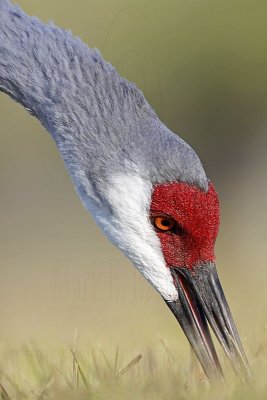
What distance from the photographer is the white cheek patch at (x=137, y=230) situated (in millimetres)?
5797

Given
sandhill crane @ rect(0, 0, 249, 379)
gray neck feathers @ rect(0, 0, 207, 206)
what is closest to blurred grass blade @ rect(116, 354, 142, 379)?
sandhill crane @ rect(0, 0, 249, 379)

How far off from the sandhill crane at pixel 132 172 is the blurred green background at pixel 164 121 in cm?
422

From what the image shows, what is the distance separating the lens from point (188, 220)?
5656 millimetres

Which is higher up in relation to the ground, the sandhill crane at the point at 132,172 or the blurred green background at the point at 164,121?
the blurred green background at the point at 164,121

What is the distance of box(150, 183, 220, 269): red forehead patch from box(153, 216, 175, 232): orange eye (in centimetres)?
3

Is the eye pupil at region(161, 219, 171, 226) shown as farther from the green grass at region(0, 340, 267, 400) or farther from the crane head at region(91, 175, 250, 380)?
the green grass at region(0, 340, 267, 400)

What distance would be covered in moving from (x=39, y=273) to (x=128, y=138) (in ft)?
18.9

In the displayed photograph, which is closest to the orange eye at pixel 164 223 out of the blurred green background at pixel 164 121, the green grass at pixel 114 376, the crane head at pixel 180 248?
the crane head at pixel 180 248

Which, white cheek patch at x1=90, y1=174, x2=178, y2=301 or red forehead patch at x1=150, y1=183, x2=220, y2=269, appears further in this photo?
white cheek patch at x1=90, y1=174, x2=178, y2=301

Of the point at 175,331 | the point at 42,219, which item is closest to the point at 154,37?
the point at 42,219

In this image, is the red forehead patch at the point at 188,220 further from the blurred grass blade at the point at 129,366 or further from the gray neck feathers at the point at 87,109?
the blurred grass blade at the point at 129,366

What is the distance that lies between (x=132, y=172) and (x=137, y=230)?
0.34 meters

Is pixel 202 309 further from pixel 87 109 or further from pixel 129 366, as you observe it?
pixel 87 109

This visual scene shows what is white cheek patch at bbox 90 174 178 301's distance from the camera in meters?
5.80
